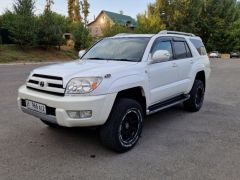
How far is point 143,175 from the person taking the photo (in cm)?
356

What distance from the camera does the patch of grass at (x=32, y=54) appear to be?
26.3 metres

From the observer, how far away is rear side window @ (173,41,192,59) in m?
5.94

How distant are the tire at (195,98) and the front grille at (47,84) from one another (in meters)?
3.49

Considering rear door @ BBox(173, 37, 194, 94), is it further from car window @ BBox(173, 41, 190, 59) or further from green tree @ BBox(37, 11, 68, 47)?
green tree @ BBox(37, 11, 68, 47)

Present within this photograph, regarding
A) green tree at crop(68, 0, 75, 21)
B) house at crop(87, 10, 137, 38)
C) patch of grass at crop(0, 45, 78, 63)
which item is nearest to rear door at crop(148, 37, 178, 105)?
patch of grass at crop(0, 45, 78, 63)

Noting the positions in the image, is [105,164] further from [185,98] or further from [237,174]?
[185,98]

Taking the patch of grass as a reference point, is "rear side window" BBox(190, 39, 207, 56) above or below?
above

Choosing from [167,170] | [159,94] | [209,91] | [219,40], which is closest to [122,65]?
[159,94]

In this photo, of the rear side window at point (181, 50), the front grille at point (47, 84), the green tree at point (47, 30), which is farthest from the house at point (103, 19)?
the front grille at point (47, 84)

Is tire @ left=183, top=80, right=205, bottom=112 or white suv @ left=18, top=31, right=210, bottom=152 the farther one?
tire @ left=183, top=80, right=205, bottom=112

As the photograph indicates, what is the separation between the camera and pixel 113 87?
4.03 meters

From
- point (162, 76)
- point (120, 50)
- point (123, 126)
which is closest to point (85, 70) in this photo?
point (123, 126)

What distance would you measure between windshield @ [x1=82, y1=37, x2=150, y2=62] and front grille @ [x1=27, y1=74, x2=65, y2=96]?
1289 mm

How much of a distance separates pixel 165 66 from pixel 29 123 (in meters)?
2.84
